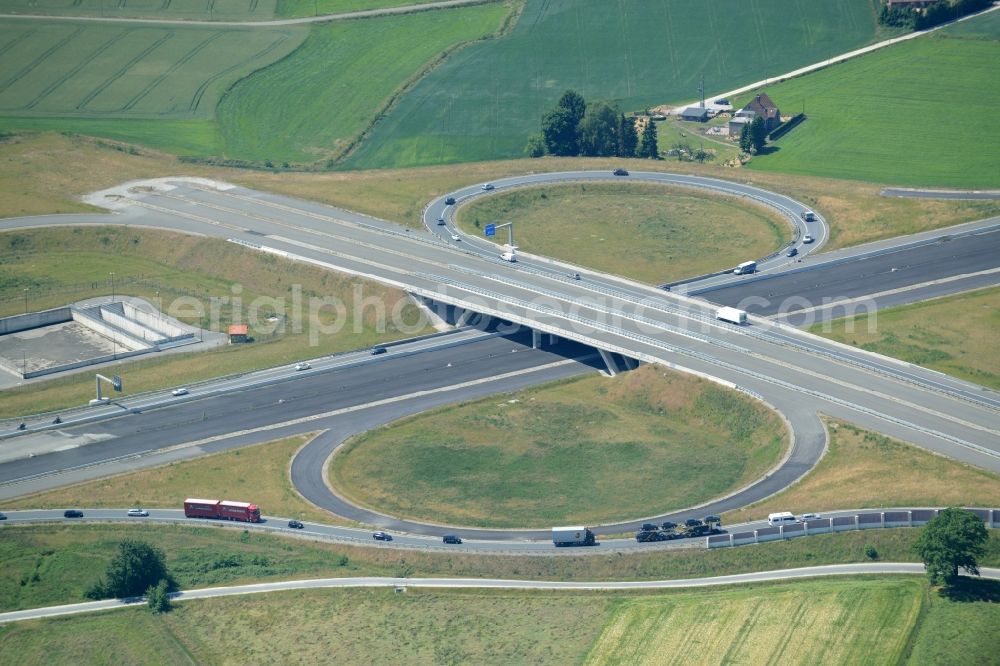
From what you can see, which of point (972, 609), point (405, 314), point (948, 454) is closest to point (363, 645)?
point (972, 609)

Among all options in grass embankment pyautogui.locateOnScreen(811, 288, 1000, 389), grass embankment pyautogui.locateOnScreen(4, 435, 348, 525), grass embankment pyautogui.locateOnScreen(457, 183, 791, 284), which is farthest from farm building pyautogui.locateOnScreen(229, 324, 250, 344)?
grass embankment pyautogui.locateOnScreen(811, 288, 1000, 389)

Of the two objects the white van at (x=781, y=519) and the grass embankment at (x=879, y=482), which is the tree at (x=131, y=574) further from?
the white van at (x=781, y=519)

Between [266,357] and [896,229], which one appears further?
[896,229]

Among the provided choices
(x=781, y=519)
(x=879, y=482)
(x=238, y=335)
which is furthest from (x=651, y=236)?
(x=781, y=519)

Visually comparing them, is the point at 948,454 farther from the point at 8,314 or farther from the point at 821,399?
the point at 8,314

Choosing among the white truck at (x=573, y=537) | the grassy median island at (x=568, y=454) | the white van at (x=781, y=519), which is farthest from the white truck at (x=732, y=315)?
the white truck at (x=573, y=537)

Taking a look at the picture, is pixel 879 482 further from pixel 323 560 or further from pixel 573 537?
pixel 323 560
